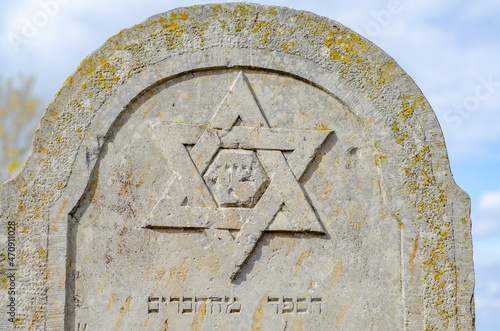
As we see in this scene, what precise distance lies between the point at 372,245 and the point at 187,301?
1.26 metres

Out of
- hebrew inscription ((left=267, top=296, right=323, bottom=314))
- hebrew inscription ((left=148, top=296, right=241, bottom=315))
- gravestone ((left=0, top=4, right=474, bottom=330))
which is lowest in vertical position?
hebrew inscription ((left=148, top=296, right=241, bottom=315))

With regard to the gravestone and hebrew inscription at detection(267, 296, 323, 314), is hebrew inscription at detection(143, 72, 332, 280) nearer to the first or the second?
the gravestone

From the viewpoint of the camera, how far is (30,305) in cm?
382

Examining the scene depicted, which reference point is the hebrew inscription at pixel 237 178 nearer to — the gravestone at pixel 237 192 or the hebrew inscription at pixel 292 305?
the gravestone at pixel 237 192

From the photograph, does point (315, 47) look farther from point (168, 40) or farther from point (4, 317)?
point (4, 317)

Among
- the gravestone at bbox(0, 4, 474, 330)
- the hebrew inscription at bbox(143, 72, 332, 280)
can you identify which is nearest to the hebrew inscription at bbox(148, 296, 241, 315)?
the gravestone at bbox(0, 4, 474, 330)

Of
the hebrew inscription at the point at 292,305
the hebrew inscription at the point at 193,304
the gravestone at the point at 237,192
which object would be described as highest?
the gravestone at the point at 237,192

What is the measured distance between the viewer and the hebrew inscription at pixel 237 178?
12.8 feet

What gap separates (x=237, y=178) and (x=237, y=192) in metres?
0.09

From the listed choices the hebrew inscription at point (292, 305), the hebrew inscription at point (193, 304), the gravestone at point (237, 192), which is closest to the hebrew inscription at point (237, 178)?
the gravestone at point (237, 192)

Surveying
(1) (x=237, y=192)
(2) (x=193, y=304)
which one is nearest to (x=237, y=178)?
(1) (x=237, y=192)

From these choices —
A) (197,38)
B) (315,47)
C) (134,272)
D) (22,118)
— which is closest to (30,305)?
(134,272)

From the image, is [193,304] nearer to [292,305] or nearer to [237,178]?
[292,305]

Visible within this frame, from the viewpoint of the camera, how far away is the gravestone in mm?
3869
